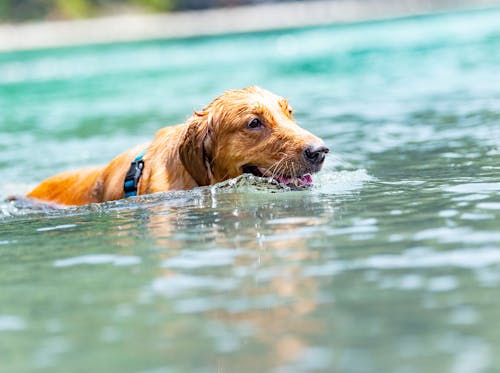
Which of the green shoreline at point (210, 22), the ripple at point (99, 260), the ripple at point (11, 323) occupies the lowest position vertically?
the ripple at point (11, 323)

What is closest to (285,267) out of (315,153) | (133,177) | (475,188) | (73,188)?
(315,153)

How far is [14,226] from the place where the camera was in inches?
271

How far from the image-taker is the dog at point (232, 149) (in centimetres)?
668

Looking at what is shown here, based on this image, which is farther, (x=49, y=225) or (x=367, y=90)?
(x=367, y=90)

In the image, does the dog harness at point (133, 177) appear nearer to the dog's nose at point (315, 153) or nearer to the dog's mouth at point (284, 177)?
the dog's mouth at point (284, 177)

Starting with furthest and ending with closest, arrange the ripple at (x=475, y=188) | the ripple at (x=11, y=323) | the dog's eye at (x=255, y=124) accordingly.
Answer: the dog's eye at (x=255, y=124) → the ripple at (x=475, y=188) → the ripple at (x=11, y=323)

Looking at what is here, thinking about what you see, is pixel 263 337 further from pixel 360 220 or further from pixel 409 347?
pixel 360 220

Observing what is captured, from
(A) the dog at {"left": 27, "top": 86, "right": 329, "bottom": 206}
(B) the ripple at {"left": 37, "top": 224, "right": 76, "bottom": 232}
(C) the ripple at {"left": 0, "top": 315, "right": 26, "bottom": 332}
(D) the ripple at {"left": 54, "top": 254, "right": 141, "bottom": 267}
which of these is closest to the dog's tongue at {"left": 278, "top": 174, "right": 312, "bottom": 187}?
(A) the dog at {"left": 27, "top": 86, "right": 329, "bottom": 206}

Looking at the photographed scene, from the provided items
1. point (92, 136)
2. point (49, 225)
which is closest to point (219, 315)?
point (49, 225)

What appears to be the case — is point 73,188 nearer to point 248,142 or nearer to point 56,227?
point 56,227

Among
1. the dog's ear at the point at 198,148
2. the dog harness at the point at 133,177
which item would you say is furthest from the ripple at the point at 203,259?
the dog harness at the point at 133,177

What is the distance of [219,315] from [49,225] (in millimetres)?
2954

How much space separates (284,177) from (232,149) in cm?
43

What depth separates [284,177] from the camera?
689 cm
